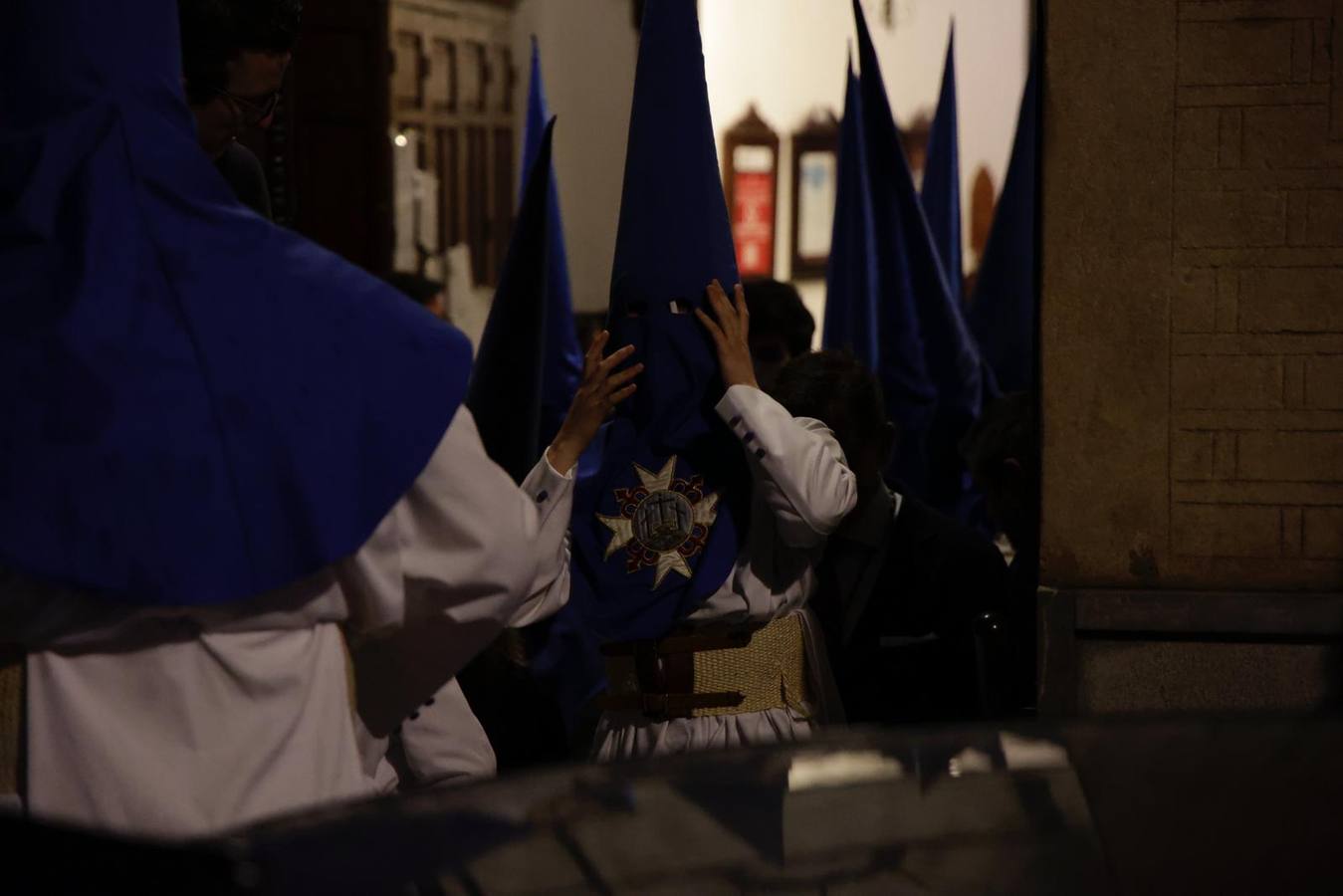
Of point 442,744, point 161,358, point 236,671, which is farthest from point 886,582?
point 161,358

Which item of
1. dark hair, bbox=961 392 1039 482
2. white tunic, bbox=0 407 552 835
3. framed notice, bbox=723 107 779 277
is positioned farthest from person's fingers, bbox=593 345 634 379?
framed notice, bbox=723 107 779 277

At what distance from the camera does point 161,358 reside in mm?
1768

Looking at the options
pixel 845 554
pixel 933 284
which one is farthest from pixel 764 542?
pixel 933 284

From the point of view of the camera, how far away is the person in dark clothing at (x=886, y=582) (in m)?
→ 3.71

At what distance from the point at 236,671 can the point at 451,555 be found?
25 cm

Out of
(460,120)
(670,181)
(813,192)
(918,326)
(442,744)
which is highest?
(460,120)

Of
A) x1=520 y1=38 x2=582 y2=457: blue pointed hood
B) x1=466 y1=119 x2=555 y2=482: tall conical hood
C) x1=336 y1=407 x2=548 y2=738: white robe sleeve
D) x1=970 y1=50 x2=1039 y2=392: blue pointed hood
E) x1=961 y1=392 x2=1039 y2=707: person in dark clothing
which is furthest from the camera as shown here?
x1=970 y1=50 x2=1039 y2=392: blue pointed hood

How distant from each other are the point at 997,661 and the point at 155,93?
198 cm

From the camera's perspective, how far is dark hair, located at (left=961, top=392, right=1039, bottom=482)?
4070 millimetres

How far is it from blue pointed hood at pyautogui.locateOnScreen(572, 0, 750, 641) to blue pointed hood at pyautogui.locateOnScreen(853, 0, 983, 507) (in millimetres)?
2275

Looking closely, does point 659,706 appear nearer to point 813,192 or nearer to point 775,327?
point 775,327

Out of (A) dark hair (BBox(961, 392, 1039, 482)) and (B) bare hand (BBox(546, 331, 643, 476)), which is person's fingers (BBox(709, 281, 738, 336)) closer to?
(B) bare hand (BBox(546, 331, 643, 476))

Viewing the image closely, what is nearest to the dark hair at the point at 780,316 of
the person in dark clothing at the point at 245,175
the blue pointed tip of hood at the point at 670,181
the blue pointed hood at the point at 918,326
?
the blue pointed hood at the point at 918,326

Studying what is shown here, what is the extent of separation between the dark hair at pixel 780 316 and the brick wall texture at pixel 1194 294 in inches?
68.8
